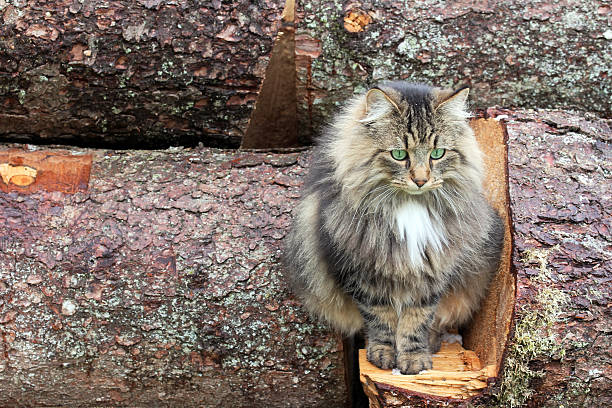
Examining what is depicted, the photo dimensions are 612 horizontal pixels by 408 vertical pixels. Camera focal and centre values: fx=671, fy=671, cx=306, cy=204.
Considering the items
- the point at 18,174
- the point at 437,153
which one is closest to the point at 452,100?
the point at 437,153

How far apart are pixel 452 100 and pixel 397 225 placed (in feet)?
1.41

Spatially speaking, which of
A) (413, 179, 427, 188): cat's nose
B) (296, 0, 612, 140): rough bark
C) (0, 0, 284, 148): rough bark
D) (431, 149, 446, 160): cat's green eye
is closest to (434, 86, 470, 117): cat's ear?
(431, 149, 446, 160): cat's green eye

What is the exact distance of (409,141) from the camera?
204cm

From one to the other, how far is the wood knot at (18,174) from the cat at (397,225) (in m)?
1.03

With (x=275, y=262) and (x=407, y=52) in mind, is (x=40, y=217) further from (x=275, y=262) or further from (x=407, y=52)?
(x=407, y=52)

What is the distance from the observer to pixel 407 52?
2725 mm

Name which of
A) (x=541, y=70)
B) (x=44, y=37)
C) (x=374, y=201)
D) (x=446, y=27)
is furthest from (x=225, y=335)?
(x=541, y=70)

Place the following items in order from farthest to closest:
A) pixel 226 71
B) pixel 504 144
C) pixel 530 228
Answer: pixel 226 71
pixel 504 144
pixel 530 228

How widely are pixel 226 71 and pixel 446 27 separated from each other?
0.90m

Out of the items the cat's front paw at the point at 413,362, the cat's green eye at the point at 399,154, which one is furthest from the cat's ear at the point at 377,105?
the cat's front paw at the point at 413,362

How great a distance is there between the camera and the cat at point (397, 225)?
206cm

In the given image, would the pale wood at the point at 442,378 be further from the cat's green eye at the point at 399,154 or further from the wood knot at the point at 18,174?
the wood knot at the point at 18,174

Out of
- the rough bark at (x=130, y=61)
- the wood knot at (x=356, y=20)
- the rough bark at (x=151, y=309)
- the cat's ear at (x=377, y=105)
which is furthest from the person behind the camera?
the wood knot at (x=356, y=20)

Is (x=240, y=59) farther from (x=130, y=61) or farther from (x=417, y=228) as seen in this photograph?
(x=417, y=228)
